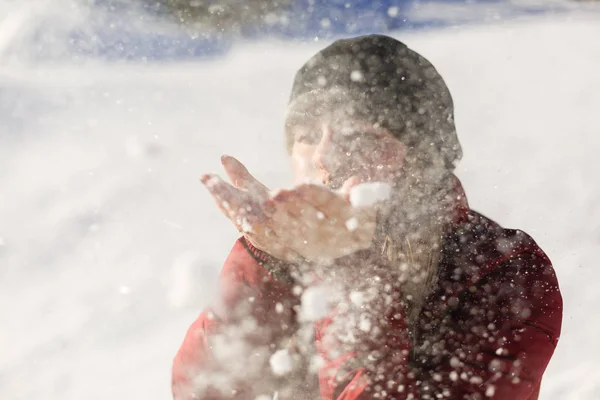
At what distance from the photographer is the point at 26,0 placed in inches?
61.5

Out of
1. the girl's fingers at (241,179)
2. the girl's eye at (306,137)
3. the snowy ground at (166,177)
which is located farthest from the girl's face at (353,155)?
the snowy ground at (166,177)

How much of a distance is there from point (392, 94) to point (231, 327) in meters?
0.53

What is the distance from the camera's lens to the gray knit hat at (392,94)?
0.90 m

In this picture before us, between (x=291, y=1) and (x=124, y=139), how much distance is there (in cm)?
76

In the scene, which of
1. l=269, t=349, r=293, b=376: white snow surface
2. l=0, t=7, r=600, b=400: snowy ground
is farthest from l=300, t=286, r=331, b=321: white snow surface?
l=0, t=7, r=600, b=400: snowy ground

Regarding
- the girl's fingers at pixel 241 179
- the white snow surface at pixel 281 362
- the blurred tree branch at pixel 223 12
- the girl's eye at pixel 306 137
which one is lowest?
the white snow surface at pixel 281 362

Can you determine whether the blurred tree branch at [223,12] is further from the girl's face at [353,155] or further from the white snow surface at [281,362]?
the white snow surface at [281,362]

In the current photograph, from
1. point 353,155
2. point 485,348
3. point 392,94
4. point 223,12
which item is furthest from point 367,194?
point 223,12

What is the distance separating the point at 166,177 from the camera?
1.74m

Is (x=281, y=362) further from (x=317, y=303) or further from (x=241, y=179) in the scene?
(x=241, y=179)

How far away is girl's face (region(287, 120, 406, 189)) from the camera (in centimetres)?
85

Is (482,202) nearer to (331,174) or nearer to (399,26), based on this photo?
(399,26)

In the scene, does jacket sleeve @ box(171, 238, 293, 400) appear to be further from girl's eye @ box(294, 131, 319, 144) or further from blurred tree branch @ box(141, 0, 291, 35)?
blurred tree branch @ box(141, 0, 291, 35)

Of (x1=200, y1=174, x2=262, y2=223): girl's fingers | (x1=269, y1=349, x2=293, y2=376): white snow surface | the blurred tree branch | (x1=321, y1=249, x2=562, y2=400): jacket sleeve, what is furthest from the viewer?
the blurred tree branch
